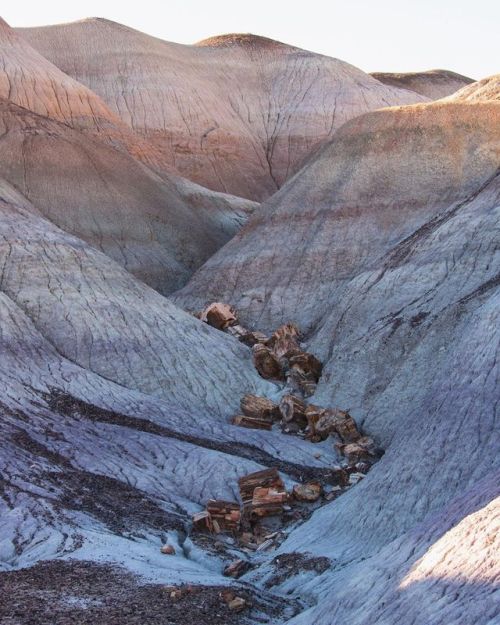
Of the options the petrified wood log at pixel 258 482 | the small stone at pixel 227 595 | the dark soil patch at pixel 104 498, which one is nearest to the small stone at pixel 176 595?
the small stone at pixel 227 595

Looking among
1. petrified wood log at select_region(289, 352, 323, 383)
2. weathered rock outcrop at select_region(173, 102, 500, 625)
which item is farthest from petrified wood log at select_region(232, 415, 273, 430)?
petrified wood log at select_region(289, 352, 323, 383)

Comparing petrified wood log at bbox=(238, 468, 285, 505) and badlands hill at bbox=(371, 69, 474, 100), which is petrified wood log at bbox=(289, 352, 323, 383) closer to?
petrified wood log at bbox=(238, 468, 285, 505)

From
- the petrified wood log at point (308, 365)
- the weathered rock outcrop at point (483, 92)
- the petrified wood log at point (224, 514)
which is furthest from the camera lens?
the weathered rock outcrop at point (483, 92)

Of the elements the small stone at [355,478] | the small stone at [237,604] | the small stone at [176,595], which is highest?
the small stone at [237,604]

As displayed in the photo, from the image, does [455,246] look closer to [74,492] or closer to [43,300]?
[43,300]

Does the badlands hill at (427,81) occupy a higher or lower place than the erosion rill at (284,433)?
higher

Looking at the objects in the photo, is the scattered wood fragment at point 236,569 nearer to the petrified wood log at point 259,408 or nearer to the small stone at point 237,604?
the small stone at point 237,604
